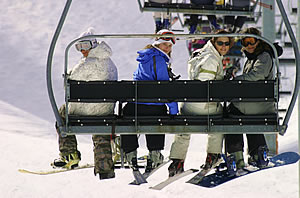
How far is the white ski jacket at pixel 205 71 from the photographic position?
5.13 meters

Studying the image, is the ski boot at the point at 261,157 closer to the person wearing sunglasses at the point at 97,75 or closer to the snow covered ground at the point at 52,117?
the person wearing sunglasses at the point at 97,75

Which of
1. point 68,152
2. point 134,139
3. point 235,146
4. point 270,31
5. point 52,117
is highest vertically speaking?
point 270,31

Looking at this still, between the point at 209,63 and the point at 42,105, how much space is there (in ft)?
62.6

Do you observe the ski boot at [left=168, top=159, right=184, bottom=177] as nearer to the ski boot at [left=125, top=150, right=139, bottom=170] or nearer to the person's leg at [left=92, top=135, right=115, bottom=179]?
the ski boot at [left=125, top=150, right=139, bottom=170]

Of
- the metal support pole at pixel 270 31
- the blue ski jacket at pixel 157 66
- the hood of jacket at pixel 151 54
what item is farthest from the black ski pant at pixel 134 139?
the metal support pole at pixel 270 31

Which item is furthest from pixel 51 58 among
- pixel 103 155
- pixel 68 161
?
pixel 68 161

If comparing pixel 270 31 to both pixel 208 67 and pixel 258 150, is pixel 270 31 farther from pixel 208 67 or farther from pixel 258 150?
pixel 208 67

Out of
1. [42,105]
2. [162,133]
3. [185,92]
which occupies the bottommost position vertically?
[42,105]

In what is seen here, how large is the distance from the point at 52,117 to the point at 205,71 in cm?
1664

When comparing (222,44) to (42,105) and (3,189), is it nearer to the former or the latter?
(3,189)

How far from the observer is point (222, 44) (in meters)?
5.22

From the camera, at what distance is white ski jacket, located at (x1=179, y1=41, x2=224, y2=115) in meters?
5.13

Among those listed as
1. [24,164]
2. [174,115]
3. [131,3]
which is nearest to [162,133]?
[174,115]

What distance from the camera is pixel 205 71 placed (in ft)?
16.8
